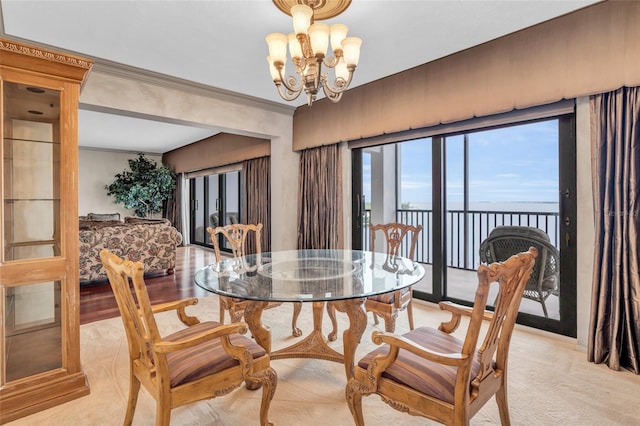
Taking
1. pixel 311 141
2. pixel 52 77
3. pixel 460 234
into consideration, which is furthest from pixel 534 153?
pixel 52 77

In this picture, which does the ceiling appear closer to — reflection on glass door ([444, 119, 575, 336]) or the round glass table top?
reflection on glass door ([444, 119, 575, 336])

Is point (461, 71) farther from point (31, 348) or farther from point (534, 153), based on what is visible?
point (31, 348)

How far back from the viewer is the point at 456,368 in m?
1.38

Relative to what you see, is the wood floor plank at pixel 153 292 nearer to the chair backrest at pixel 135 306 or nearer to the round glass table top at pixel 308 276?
the round glass table top at pixel 308 276

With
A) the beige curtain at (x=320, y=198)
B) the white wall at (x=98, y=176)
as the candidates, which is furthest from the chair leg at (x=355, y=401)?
the white wall at (x=98, y=176)

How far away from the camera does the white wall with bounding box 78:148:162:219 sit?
8.24m

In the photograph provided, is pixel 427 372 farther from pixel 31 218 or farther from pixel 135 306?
pixel 31 218

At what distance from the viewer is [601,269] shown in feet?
7.72

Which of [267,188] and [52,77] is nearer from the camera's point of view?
[52,77]

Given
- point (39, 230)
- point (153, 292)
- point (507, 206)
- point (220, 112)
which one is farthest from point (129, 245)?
point (507, 206)

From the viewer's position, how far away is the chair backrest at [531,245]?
293 cm

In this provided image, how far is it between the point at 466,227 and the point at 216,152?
5001 mm

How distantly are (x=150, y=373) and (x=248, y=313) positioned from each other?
0.64 meters

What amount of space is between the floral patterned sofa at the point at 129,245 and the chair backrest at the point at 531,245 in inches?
179
